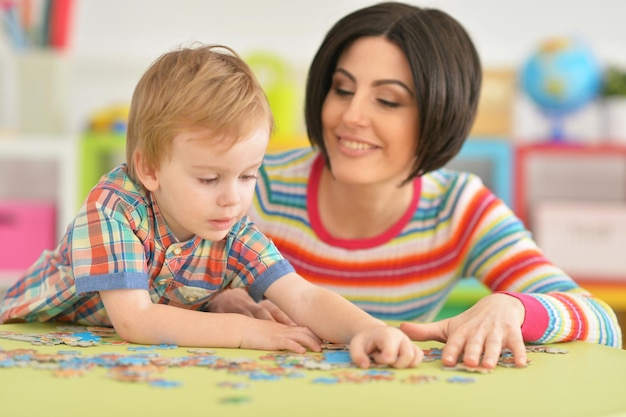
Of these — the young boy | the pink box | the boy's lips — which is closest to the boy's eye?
the young boy

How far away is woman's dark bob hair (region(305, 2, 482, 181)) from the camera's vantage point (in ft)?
5.38

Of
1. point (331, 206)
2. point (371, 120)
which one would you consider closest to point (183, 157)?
point (371, 120)

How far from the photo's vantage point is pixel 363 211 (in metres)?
1.81

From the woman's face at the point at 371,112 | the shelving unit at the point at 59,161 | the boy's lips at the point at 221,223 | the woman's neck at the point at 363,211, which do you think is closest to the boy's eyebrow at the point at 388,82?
the woman's face at the point at 371,112

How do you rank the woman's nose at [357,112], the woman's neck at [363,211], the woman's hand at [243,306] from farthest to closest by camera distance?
the woman's neck at [363,211], the woman's nose at [357,112], the woman's hand at [243,306]

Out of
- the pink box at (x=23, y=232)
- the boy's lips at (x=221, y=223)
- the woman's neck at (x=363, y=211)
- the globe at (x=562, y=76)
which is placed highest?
the globe at (x=562, y=76)

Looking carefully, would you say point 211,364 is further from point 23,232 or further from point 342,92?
point 23,232

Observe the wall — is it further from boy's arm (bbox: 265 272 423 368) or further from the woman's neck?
boy's arm (bbox: 265 272 423 368)

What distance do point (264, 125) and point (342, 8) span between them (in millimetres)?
2354

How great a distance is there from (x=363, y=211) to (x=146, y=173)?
67cm

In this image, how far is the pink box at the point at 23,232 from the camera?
10.1ft

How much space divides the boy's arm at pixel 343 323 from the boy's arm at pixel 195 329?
1.4 inches

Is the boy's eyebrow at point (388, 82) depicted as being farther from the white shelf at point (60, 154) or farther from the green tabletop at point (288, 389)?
the white shelf at point (60, 154)

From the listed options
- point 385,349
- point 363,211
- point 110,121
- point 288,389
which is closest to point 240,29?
point 110,121
